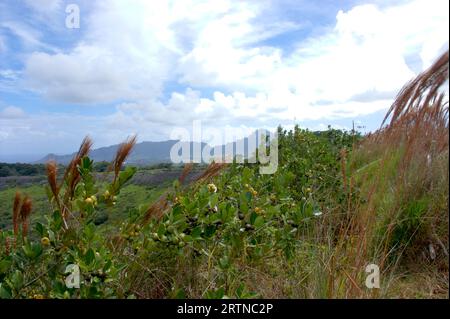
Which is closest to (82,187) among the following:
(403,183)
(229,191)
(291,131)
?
(229,191)

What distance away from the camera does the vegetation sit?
225 cm

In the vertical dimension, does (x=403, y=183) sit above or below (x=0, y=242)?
above

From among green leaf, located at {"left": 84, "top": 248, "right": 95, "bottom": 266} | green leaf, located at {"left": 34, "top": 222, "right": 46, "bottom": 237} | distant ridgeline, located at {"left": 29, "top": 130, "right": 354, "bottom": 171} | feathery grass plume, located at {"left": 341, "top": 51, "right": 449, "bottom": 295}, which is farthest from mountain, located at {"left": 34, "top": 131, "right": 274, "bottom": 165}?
feathery grass plume, located at {"left": 341, "top": 51, "right": 449, "bottom": 295}

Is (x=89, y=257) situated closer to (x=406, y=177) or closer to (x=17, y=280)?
(x=17, y=280)

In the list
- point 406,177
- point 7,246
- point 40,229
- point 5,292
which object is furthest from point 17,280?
point 406,177

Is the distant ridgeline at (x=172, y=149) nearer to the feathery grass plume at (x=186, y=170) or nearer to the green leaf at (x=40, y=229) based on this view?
the feathery grass plume at (x=186, y=170)

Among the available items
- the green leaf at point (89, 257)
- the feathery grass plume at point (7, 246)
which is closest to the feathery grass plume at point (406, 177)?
the green leaf at point (89, 257)

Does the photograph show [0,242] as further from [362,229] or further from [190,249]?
[362,229]

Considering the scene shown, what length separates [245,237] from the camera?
275cm

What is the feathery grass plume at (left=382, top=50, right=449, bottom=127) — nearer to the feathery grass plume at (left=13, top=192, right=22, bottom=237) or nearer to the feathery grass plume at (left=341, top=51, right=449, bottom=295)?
the feathery grass plume at (left=341, top=51, right=449, bottom=295)

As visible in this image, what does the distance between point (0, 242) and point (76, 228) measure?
85cm

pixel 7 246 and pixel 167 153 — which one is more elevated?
pixel 167 153

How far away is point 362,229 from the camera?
8.41 ft

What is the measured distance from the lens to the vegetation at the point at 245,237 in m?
2.25
